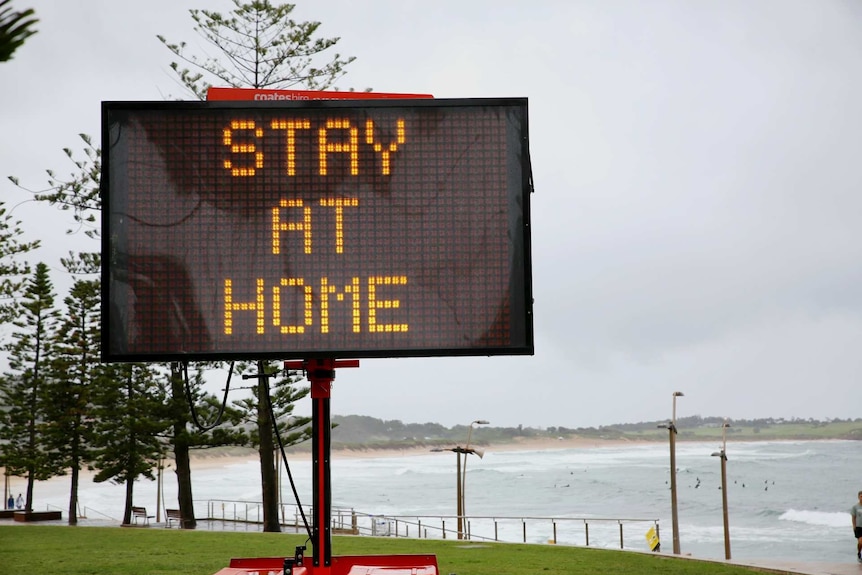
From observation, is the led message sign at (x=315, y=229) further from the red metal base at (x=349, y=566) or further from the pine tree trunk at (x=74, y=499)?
the pine tree trunk at (x=74, y=499)

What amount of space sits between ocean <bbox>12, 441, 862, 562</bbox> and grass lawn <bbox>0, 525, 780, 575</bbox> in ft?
46.9

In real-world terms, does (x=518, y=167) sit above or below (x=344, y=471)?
above

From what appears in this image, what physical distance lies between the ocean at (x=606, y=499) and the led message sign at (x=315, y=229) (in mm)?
26033

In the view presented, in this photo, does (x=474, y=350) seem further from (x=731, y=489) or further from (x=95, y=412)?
(x=731, y=489)

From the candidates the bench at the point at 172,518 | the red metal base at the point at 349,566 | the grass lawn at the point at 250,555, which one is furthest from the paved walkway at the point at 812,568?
the bench at the point at 172,518

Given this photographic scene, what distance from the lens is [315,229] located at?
586cm

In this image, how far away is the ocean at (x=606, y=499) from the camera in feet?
203

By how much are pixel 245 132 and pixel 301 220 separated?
26.7 inches

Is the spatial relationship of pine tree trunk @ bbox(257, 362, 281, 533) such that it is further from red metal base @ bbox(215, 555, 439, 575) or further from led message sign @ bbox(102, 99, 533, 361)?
led message sign @ bbox(102, 99, 533, 361)

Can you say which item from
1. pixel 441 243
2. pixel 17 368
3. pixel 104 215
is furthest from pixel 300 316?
pixel 17 368

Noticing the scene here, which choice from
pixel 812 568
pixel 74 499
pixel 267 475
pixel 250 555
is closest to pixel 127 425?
pixel 74 499

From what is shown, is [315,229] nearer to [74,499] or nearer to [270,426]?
[270,426]

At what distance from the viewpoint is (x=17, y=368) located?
38281mm

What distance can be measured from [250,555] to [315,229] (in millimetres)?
7958
